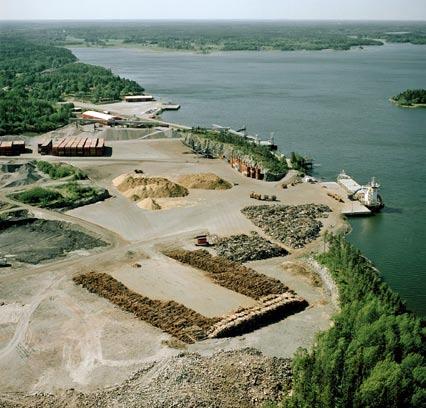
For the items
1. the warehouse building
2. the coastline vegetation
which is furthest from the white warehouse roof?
the coastline vegetation

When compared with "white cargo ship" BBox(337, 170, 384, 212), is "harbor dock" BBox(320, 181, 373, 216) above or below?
below

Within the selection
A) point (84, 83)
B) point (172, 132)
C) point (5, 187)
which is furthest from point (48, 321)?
point (84, 83)

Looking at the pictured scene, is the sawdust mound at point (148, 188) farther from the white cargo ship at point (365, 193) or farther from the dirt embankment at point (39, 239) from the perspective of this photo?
the white cargo ship at point (365, 193)

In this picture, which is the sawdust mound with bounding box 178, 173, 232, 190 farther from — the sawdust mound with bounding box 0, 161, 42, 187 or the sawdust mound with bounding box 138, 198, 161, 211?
the sawdust mound with bounding box 0, 161, 42, 187

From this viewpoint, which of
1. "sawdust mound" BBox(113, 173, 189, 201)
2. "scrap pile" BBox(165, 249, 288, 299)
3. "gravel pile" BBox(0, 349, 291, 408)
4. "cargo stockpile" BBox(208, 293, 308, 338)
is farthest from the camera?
"sawdust mound" BBox(113, 173, 189, 201)

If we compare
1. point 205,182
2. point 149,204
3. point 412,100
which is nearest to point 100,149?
point 205,182

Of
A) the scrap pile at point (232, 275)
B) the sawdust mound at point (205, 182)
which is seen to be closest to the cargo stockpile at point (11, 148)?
the sawdust mound at point (205, 182)

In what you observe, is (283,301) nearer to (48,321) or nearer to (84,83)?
(48,321)

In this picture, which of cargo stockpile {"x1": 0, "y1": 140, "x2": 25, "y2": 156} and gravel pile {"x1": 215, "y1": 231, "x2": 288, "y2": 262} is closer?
gravel pile {"x1": 215, "y1": 231, "x2": 288, "y2": 262}
